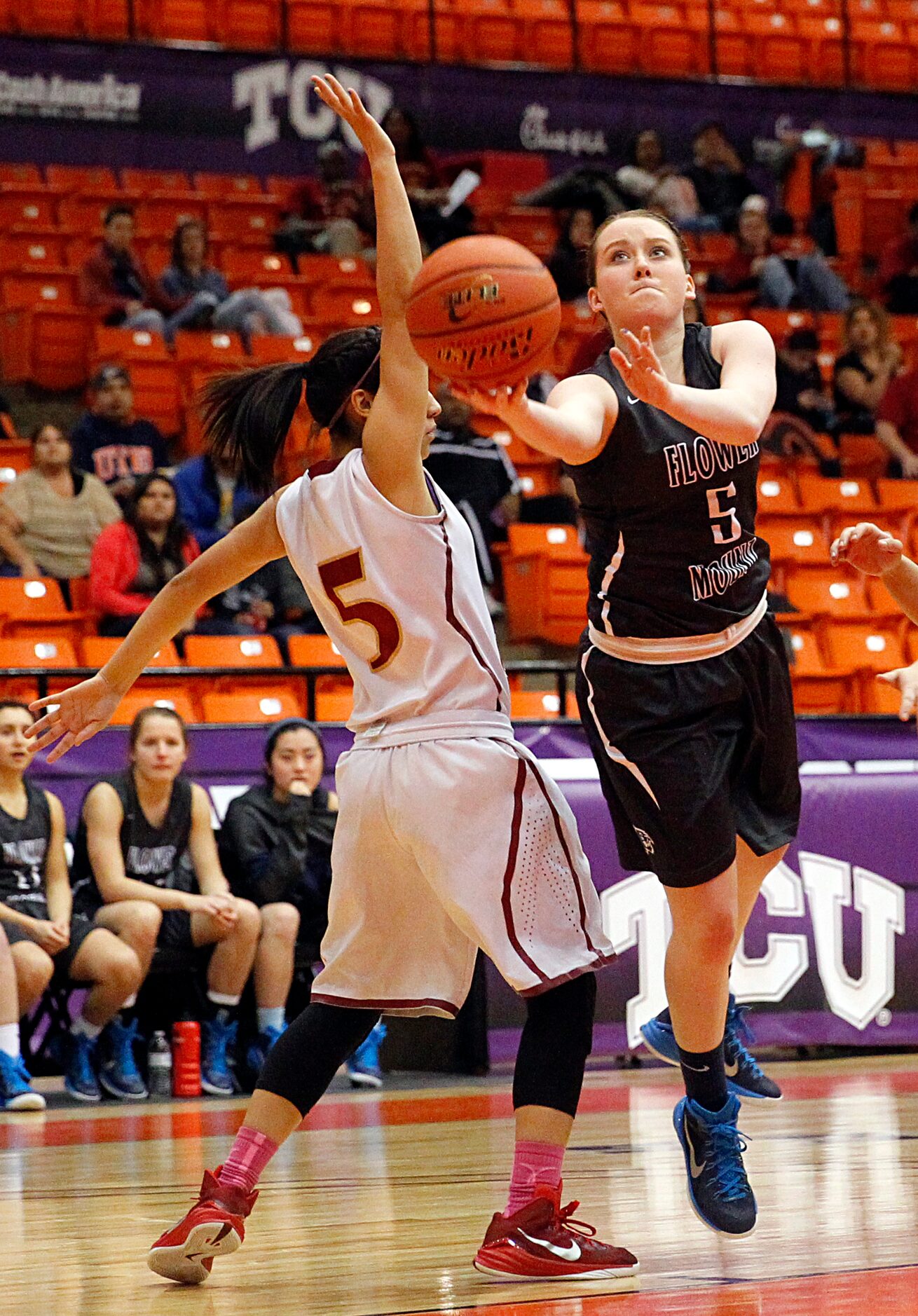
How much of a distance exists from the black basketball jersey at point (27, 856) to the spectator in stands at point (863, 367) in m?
6.95

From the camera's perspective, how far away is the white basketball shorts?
10.2 ft

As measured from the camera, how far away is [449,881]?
3125mm

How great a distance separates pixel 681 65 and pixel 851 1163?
14079 mm

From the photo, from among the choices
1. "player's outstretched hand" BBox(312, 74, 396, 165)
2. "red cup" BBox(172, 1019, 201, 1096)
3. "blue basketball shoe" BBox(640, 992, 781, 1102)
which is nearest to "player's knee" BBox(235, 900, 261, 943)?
"red cup" BBox(172, 1019, 201, 1096)

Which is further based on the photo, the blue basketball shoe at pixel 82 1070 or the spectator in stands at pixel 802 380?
the spectator in stands at pixel 802 380

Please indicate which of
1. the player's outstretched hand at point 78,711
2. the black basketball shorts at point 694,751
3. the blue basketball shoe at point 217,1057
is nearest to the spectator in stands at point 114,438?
the blue basketball shoe at point 217,1057

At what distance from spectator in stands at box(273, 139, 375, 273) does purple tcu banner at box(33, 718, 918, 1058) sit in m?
7.14

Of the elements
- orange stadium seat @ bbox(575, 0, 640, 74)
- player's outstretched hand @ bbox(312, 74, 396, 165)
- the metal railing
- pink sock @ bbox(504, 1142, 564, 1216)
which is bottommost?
pink sock @ bbox(504, 1142, 564, 1216)

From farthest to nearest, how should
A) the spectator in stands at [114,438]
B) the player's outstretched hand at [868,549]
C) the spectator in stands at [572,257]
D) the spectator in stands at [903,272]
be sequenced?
1. the spectator in stands at [903,272]
2. the spectator in stands at [572,257]
3. the spectator in stands at [114,438]
4. the player's outstretched hand at [868,549]

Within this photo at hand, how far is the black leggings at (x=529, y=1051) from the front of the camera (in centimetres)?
320

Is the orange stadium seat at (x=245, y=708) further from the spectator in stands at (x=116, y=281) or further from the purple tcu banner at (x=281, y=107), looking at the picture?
the purple tcu banner at (x=281, y=107)

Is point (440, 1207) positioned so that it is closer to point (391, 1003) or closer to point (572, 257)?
point (391, 1003)

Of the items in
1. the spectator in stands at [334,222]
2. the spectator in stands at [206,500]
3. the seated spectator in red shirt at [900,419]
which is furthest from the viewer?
the spectator in stands at [334,222]

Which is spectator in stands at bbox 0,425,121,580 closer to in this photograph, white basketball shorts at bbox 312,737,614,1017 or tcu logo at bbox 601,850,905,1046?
tcu logo at bbox 601,850,905,1046
